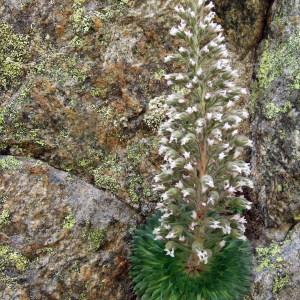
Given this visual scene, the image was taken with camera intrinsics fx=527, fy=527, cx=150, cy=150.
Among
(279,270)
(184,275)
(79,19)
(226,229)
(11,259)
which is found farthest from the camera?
(79,19)

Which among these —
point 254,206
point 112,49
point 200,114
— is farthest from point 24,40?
point 254,206

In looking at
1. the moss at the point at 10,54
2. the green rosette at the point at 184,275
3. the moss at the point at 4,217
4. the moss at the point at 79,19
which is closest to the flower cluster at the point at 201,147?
A: the green rosette at the point at 184,275

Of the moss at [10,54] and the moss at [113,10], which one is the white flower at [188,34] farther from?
the moss at [10,54]

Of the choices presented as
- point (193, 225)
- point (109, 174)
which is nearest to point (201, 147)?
point (193, 225)

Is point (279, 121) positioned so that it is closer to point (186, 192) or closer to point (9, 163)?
point (186, 192)

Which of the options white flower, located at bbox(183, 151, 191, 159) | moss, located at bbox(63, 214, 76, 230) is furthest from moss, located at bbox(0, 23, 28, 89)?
white flower, located at bbox(183, 151, 191, 159)

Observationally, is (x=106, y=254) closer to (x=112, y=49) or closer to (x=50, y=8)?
(x=112, y=49)

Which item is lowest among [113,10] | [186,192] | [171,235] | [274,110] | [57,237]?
[57,237]

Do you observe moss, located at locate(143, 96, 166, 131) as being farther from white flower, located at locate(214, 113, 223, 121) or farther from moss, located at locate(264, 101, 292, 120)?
white flower, located at locate(214, 113, 223, 121)
